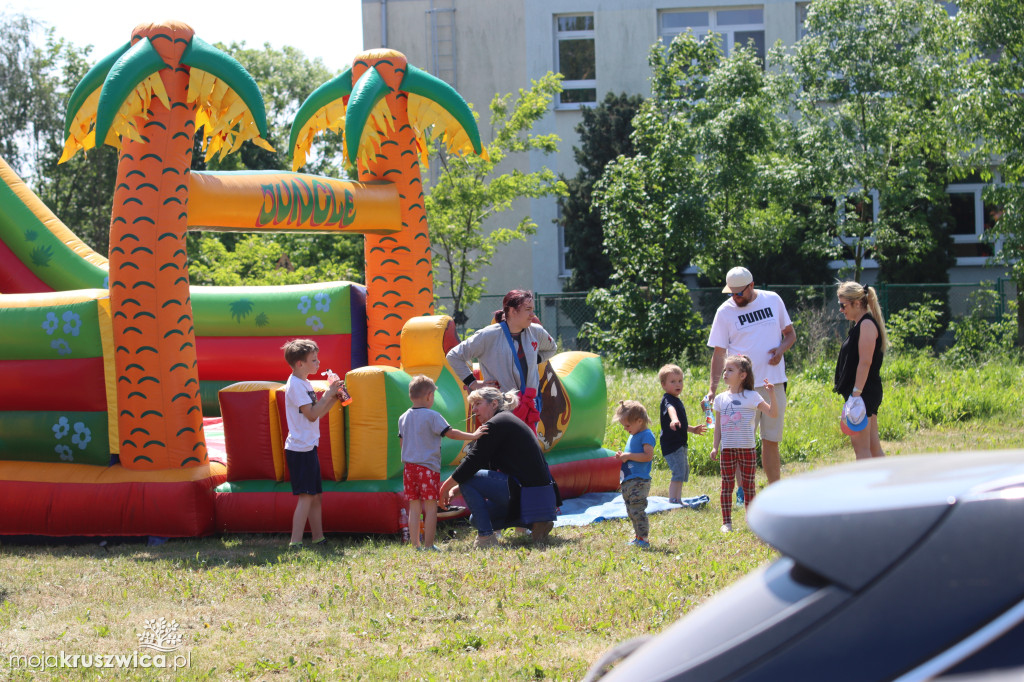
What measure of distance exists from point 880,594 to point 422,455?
5090mm

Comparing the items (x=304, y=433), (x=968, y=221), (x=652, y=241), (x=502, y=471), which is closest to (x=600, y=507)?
(x=502, y=471)

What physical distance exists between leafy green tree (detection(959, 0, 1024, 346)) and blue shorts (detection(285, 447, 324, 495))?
12577mm

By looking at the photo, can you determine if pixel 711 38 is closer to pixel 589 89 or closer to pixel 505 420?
pixel 589 89

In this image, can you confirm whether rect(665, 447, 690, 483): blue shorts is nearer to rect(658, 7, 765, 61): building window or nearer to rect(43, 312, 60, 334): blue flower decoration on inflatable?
rect(43, 312, 60, 334): blue flower decoration on inflatable

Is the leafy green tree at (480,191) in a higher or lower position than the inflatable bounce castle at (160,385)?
higher

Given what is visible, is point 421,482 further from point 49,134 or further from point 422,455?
point 49,134

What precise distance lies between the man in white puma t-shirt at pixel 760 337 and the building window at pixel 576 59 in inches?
713

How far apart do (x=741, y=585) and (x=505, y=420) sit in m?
4.64

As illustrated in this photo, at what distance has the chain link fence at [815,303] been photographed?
60.0 feet

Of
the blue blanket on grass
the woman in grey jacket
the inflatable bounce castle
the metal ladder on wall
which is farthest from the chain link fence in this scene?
the woman in grey jacket

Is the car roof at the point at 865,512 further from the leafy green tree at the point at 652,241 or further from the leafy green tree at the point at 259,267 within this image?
the leafy green tree at the point at 259,267

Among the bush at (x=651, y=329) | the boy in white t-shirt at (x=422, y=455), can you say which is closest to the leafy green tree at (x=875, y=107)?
the bush at (x=651, y=329)

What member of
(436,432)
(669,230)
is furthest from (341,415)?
(669,230)

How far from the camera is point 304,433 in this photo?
21.8ft
